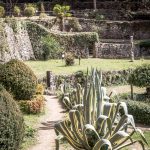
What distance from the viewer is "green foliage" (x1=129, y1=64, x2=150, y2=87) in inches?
906

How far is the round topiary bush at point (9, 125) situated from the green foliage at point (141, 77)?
10308mm

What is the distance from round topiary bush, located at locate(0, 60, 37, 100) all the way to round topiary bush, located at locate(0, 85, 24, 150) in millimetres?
6227

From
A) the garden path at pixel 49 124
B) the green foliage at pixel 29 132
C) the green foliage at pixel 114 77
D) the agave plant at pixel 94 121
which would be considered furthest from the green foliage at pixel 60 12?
the agave plant at pixel 94 121

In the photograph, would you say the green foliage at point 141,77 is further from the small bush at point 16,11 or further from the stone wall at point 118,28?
the small bush at point 16,11

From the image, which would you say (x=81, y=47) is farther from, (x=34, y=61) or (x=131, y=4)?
(x=131, y=4)

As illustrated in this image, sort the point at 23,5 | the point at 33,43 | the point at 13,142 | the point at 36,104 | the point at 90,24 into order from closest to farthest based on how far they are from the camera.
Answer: the point at 13,142, the point at 36,104, the point at 33,43, the point at 90,24, the point at 23,5

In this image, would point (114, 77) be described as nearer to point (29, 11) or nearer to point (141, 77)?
point (141, 77)

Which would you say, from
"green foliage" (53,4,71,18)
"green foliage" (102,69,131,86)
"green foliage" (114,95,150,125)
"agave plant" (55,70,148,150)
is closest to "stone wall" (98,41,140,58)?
"green foliage" (53,4,71,18)

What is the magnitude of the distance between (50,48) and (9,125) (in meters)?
22.7

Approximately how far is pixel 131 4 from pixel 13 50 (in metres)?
18.7

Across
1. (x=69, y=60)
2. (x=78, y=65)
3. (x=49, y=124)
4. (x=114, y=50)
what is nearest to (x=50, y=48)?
(x=69, y=60)

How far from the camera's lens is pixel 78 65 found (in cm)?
3331

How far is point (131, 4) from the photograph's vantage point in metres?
48.3

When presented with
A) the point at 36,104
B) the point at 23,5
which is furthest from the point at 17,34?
the point at 36,104
